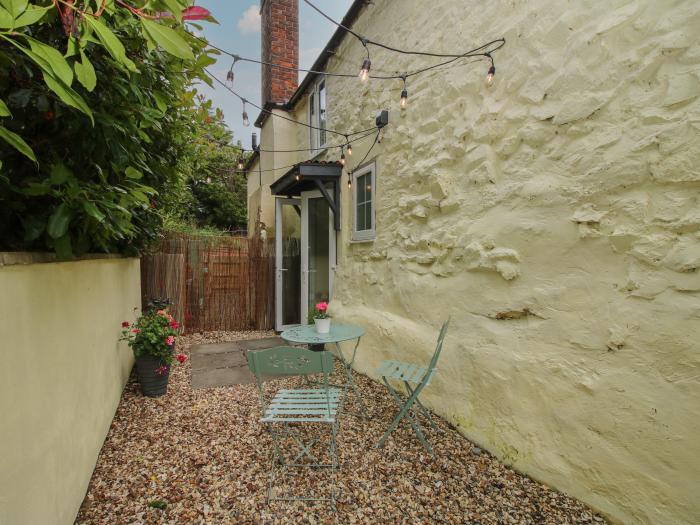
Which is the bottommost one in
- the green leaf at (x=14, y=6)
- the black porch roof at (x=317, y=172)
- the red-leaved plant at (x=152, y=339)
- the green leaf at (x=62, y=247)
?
→ the red-leaved plant at (x=152, y=339)

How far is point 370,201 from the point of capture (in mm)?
4707

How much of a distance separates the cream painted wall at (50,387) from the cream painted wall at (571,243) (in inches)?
103

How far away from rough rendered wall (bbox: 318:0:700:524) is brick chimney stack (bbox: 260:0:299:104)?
14.6ft

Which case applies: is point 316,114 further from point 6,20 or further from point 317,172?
point 6,20

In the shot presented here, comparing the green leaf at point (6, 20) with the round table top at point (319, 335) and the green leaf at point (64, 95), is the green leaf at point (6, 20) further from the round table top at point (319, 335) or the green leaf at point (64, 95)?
the round table top at point (319, 335)

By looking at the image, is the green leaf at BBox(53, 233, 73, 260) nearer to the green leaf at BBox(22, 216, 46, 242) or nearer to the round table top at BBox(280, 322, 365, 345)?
the green leaf at BBox(22, 216, 46, 242)

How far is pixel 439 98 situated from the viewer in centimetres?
339

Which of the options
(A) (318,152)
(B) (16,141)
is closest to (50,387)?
(B) (16,141)

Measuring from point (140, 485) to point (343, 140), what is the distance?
463 cm

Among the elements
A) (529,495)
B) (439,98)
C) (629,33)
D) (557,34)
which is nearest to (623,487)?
(529,495)

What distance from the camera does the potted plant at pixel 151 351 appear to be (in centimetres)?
357

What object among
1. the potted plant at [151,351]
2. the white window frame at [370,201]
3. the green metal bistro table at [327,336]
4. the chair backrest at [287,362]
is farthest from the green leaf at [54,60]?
the white window frame at [370,201]

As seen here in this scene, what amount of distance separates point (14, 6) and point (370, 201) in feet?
13.4

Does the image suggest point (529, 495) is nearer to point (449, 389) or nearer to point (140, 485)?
point (449, 389)
